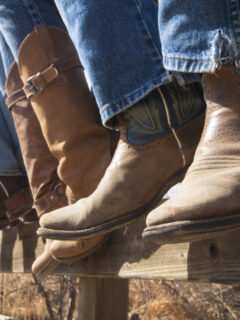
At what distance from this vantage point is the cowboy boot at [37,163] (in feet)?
5.54

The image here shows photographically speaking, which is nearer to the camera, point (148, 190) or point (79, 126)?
point (148, 190)

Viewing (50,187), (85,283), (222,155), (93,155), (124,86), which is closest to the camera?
(222,155)

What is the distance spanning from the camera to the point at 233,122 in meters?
0.97

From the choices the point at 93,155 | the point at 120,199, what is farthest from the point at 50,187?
the point at 120,199

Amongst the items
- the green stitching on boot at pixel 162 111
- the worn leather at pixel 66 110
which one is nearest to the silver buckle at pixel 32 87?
the worn leather at pixel 66 110

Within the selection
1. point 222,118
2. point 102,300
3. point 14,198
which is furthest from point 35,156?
point 222,118

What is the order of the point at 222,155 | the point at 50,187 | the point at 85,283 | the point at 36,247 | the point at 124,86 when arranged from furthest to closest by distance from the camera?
the point at 36,247 < the point at 85,283 < the point at 50,187 < the point at 124,86 < the point at 222,155

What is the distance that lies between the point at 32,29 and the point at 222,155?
0.85m

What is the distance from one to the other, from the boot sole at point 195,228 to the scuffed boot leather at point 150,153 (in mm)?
254

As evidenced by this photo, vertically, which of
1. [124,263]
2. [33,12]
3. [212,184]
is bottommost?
[124,263]

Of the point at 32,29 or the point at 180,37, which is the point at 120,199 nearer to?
the point at 180,37

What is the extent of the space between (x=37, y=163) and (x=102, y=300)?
646mm

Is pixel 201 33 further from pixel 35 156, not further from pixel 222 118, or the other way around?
pixel 35 156

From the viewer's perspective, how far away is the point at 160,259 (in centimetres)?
130
